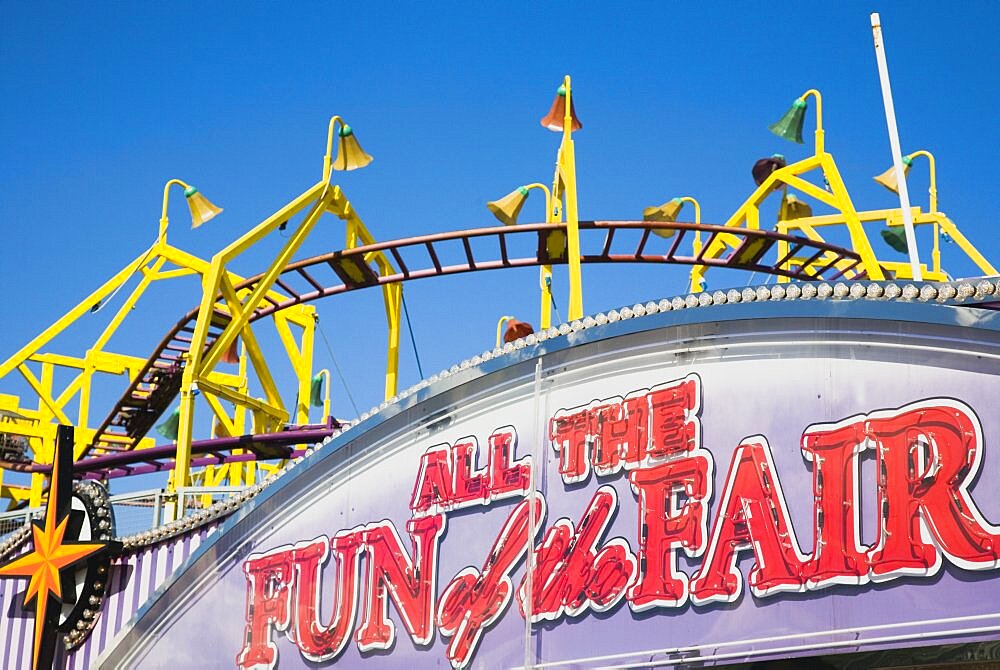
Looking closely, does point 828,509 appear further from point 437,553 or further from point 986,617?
point 437,553

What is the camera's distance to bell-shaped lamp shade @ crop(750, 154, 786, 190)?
60.4 ft

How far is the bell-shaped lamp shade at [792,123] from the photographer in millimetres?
15844

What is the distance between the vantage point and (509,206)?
1703 cm

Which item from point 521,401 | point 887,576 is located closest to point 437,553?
point 521,401

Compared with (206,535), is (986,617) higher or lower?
lower

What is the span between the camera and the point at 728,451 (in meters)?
7.67

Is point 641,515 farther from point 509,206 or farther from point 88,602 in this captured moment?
point 509,206

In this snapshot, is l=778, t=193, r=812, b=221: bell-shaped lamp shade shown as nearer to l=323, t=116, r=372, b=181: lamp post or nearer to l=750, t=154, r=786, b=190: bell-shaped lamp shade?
l=750, t=154, r=786, b=190: bell-shaped lamp shade

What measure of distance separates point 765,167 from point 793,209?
718 mm

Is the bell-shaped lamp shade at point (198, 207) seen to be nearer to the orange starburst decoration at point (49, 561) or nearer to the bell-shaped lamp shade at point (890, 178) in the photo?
the orange starburst decoration at point (49, 561)

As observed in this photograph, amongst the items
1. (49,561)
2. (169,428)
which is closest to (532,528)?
(49,561)

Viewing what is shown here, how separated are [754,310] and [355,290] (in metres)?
11.5

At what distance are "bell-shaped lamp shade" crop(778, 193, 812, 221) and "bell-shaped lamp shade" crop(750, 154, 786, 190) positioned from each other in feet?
1.43

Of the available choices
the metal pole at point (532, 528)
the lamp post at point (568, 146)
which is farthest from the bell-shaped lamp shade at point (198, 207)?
the metal pole at point (532, 528)
